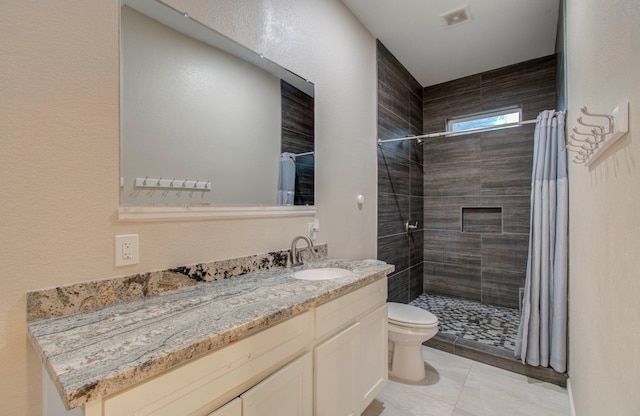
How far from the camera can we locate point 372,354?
166cm

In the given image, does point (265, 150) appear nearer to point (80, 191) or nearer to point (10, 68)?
point (80, 191)

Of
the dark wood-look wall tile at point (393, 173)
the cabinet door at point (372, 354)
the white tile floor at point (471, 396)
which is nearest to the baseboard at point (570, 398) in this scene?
the white tile floor at point (471, 396)

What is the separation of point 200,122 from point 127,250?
2.17 ft

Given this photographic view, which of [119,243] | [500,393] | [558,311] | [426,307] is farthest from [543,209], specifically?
[119,243]

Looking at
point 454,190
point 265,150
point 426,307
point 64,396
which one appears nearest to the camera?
point 64,396

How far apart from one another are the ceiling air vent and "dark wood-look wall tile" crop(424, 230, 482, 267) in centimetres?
224

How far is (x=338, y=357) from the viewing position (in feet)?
4.44

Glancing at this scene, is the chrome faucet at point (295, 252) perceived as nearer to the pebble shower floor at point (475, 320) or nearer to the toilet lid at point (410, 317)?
the toilet lid at point (410, 317)

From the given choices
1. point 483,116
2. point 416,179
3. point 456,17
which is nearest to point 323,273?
point 416,179

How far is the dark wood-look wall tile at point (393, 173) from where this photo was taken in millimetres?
2902

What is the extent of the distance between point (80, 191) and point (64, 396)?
0.70 meters

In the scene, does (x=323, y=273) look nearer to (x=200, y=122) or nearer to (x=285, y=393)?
(x=285, y=393)

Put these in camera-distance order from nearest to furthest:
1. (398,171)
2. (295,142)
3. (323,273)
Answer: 1. (323,273)
2. (295,142)
3. (398,171)

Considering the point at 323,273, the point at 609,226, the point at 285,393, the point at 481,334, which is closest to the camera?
the point at 609,226
